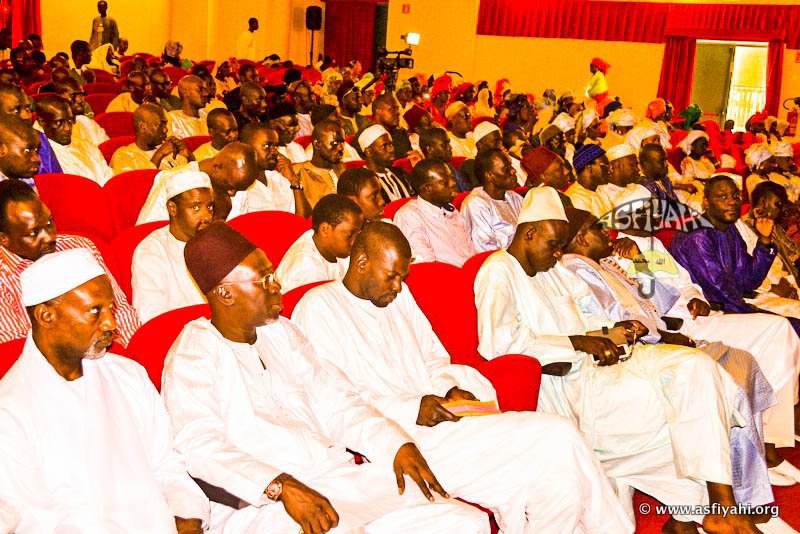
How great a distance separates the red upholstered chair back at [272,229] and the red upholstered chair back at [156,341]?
140cm

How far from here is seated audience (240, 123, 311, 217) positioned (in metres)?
5.52

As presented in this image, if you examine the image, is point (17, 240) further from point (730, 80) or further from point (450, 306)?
point (730, 80)

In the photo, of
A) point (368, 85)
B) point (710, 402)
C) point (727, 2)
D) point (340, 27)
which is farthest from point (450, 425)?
point (340, 27)

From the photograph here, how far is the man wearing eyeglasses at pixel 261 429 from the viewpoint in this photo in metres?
2.36

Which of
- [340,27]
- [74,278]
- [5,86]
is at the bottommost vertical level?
[74,278]

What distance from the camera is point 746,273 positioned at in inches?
191

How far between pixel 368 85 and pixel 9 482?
10428 millimetres

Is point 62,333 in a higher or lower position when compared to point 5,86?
lower

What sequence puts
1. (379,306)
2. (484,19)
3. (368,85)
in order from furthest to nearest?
(484,19) → (368,85) → (379,306)

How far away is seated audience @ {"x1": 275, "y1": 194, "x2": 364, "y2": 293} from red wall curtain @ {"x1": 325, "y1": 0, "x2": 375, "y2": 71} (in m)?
17.5

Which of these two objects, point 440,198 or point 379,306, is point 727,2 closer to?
point 440,198

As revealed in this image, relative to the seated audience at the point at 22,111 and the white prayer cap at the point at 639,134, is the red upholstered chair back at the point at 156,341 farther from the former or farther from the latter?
the white prayer cap at the point at 639,134

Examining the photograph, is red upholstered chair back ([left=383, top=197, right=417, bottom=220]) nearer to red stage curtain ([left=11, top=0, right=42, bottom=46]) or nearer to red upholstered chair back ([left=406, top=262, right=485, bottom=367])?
red upholstered chair back ([left=406, top=262, right=485, bottom=367])

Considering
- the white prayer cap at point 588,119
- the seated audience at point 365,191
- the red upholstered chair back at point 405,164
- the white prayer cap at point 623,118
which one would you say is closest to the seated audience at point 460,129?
the white prayer cap at point 588,119
